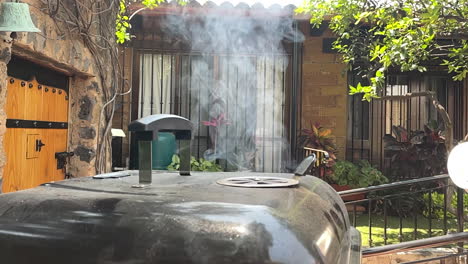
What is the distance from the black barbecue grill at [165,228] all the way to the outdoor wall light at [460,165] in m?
1.34

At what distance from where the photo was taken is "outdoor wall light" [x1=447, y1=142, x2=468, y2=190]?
2.05m

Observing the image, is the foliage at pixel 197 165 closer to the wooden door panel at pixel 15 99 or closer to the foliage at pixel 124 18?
the foliage at pixel 124 18

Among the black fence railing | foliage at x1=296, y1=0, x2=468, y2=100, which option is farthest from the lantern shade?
the black fence railing

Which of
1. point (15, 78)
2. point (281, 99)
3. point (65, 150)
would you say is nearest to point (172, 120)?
point (15, 78)

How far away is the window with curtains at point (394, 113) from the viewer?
23.4 feet

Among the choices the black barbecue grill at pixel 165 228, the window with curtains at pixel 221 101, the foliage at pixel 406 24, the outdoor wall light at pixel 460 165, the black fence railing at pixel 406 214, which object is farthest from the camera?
the window with curtains at pixel 221 101

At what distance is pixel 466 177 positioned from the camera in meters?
2.05

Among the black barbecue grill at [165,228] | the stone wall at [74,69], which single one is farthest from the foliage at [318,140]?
the black barbecue grill at [165,228]

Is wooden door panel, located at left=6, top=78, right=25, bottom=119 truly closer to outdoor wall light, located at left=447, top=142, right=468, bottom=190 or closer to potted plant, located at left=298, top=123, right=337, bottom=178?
outdoor wall light, located at left=447, top=142, right=468, bottom=190

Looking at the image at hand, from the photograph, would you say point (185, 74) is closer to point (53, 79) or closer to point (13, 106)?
point (53, 79)

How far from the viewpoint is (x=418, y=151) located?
649 centimetres

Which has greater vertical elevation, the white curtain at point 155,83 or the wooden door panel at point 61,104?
the white curtain at point 155,83

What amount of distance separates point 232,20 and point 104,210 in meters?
6.03

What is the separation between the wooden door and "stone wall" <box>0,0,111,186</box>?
0.39 feet
